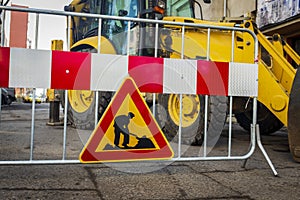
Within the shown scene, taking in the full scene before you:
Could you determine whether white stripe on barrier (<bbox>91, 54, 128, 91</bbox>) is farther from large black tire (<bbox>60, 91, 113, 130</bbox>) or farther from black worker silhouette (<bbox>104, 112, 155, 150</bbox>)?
large black tire (<bbox>60, 91, 113, 130</bbox>)

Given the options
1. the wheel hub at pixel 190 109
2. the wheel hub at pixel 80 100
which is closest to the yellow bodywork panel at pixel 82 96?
the wheel hub at pixel 80 100

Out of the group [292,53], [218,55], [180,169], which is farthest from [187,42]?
[180,169]

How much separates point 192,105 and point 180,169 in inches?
70.4

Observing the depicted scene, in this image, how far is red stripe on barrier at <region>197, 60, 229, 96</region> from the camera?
322 centimetres

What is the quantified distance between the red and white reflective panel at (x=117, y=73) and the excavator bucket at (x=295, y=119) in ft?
1.90

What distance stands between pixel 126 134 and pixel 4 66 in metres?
1.08

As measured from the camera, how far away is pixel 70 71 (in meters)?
2.85

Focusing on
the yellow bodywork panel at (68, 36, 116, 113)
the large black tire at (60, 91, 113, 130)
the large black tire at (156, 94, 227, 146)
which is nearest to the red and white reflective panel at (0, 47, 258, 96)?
the large black tire at (156, 94, 227, 146)

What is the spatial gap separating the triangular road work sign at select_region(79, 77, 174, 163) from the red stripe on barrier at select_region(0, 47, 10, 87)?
2.61 ft

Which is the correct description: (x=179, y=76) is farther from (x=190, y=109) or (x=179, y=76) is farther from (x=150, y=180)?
(x=190, y=109)

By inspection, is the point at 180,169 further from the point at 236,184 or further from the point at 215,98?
the point at 215,98

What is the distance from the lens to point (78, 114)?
271 inches

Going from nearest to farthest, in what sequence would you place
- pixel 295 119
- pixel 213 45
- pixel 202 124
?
pixel 295 119 < pixel 202 124 < pixel 213 45

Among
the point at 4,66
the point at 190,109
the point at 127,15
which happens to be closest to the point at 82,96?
the point at 127,15
